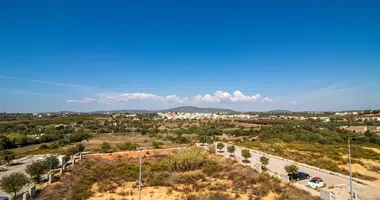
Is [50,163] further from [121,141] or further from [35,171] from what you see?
[121,141]

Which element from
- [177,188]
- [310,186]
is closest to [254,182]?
[310,186]

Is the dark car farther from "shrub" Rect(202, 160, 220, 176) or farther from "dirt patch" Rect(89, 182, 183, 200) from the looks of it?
"dirt patch" Rect(89, 182, 183, 200)

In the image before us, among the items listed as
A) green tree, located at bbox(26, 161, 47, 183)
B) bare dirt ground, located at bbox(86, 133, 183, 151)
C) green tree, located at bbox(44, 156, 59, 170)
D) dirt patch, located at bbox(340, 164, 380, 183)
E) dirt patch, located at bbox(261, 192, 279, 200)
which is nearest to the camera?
dirt patch, located at bbox(261, 192, 279, 200)

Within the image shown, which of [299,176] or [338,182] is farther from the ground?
[299,176]

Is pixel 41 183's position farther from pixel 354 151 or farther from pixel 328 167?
pixel 354 151

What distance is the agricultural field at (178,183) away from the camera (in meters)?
18.1

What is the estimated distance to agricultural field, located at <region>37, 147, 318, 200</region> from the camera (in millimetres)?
18125

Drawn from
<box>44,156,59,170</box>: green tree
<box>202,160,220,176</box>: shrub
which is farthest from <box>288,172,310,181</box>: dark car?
<box>44,156,59,170</box>: green tree

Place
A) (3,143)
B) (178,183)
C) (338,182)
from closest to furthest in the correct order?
(178,183) < (338,182) < (3,143)

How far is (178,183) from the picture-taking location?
22.3m

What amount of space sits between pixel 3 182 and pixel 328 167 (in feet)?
121

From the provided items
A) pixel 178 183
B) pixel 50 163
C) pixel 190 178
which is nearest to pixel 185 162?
pixel 190 178

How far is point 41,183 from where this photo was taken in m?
21.9

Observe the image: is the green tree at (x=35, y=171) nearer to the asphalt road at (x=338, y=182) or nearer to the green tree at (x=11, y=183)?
the green tree at (x=11, y=183)
